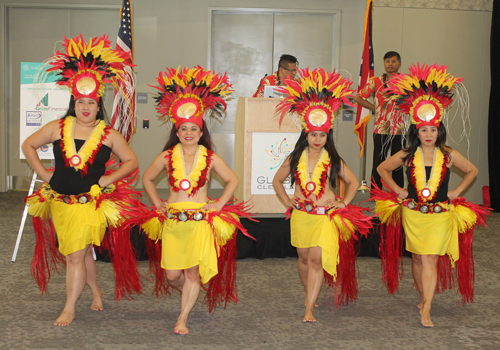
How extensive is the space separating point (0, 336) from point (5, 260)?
1.51 metres

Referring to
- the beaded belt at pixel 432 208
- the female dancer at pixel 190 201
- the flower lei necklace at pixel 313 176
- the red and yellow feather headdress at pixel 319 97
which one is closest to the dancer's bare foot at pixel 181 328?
the female dancer at pixel 190 201

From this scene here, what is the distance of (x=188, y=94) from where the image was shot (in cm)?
262

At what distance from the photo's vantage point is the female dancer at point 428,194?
8.95 ft

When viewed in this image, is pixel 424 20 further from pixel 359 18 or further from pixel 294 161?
pixel 294 161

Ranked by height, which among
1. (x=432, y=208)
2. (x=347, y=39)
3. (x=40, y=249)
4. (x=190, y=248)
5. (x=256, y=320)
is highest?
(x=347, y=39)

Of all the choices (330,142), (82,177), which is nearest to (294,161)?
(330,142)

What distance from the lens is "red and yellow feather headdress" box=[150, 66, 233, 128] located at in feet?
8.46

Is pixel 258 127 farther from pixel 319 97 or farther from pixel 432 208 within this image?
pixel 432 208

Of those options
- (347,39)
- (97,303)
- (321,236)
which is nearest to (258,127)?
(321,236)

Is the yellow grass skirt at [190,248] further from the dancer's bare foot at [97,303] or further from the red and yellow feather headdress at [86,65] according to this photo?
the red and yellow feather headdress at [86,65]

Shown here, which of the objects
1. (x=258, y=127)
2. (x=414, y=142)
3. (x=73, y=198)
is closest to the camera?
(x=73, y=198)

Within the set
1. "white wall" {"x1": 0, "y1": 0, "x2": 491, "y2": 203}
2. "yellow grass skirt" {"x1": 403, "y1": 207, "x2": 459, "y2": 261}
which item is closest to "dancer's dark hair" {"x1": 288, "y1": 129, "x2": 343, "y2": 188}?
"yellow grass skirt" {"x1": 403, "y1": 207, "x2": 459, "y2": 261}

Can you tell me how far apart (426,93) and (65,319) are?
250 centimetres

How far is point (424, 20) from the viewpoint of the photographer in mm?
6797
